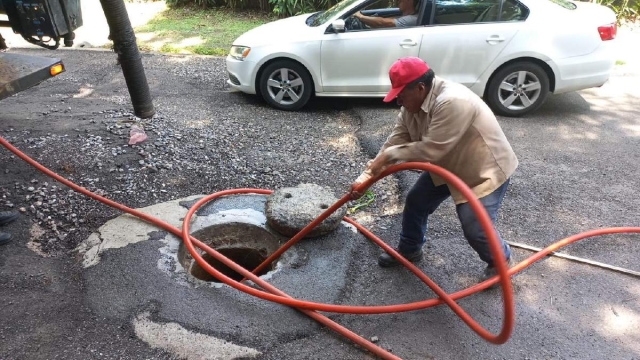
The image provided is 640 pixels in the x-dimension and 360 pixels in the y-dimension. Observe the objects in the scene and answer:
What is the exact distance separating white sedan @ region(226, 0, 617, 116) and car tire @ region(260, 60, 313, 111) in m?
0.01

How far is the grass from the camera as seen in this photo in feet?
28.5

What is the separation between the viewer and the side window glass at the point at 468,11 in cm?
551

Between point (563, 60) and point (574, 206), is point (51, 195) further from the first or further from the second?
point (563, 60)

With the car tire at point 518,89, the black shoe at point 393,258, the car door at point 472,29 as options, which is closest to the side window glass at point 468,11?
the car door at point 472,29

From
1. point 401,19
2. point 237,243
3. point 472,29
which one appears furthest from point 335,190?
point 472,29

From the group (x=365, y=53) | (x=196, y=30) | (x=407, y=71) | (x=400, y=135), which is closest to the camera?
(x=407, y=71)

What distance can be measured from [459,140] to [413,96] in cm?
36

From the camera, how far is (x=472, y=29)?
5488 millimetres

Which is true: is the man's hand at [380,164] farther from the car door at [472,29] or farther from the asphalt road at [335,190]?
the car door at [472,29]

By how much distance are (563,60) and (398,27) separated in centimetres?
204

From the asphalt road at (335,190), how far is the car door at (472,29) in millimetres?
935

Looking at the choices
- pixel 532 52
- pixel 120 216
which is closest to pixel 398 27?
pixel 532 52

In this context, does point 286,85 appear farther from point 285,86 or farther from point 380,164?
point 380,164

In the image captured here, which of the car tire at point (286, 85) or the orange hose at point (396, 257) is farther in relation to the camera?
the car tire at point (286, 85)
